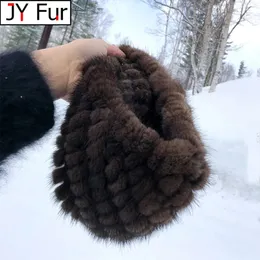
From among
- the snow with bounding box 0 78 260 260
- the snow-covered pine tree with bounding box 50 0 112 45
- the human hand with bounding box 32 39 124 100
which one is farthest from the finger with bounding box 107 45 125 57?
the snow-covered pine tree with bounding box 50 0 112 45

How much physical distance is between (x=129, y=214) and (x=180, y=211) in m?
0.08

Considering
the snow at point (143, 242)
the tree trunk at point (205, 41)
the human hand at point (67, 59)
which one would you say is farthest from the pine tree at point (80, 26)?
the human hand at point (67, 59)

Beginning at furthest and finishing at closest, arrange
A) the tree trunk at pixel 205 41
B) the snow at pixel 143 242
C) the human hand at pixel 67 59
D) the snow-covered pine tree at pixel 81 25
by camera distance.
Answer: the snow-covered pine tree at pixel 81 25 → the tree trunk at pixel 205 41 → the snow at pixel 143 242 → the human hand at pixel 67 59

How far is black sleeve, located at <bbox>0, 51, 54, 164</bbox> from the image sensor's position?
47 centimetres

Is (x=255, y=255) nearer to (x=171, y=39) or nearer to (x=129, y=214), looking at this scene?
(x=129, y=214)

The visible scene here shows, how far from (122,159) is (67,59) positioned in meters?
0.27

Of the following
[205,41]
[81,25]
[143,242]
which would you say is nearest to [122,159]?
[143,242]

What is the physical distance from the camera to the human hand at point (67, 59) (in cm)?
55

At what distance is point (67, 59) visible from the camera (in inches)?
22.7

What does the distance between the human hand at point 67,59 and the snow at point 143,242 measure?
4 cm

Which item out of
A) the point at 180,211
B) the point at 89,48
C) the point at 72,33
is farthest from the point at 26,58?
the point at 72,33

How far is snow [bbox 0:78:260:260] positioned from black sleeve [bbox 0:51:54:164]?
0.09ft

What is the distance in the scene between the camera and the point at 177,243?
1518mm

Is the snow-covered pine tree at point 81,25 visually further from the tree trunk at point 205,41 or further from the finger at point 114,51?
the finger at point 114,51
